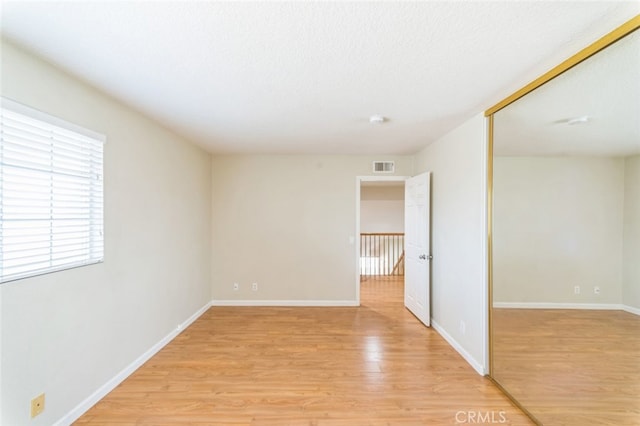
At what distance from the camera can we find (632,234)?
145 centimetres

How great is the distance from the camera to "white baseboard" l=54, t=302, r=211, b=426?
1927 millimetres

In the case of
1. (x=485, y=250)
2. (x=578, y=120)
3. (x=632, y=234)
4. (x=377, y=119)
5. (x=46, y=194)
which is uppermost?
(x=377, y=119)

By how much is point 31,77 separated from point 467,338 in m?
4.06

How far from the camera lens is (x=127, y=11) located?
129cm

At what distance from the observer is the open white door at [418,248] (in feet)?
12.4

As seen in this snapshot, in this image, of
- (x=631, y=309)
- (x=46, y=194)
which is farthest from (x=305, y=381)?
(x=46, y=194)

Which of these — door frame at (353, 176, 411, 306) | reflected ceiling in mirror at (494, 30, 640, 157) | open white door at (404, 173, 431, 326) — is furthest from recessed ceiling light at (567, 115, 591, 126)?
door frame at (353, 176, 411, 306)

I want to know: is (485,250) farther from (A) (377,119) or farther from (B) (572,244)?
(A) (377,119)

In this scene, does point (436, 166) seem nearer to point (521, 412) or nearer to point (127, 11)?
point (521, 412)

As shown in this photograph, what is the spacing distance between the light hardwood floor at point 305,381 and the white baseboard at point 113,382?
50 mm

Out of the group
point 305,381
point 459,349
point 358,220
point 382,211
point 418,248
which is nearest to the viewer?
point 305,381

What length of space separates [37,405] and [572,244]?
3.58 m

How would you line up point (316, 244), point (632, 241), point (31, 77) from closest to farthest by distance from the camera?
point (632, 241) → point (31, 77) → point (316, 244)

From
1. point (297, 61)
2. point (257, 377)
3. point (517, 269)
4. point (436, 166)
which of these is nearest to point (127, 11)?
point (297, 61)
